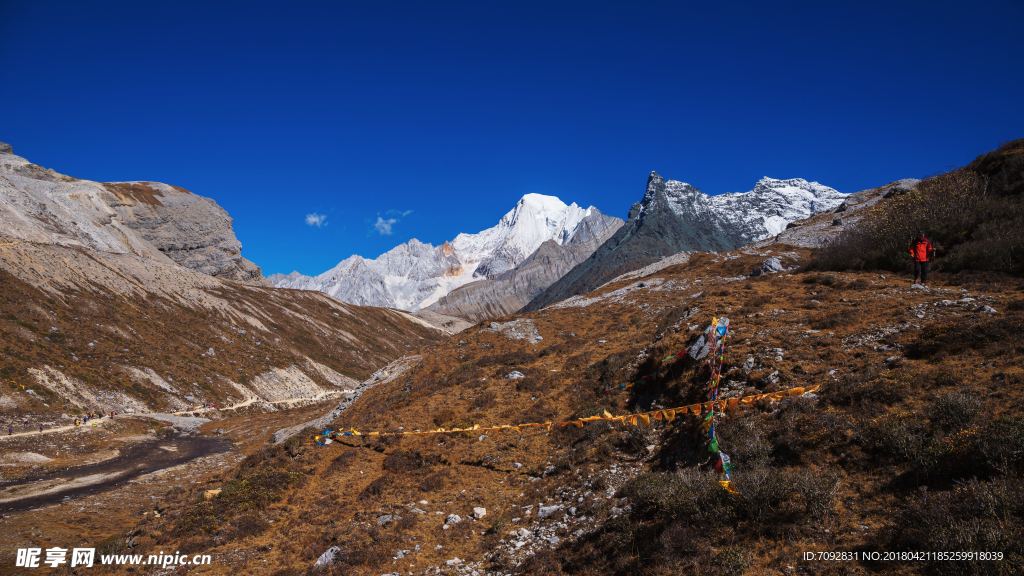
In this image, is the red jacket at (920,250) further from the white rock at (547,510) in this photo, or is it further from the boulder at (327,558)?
the boulder at (327,558)

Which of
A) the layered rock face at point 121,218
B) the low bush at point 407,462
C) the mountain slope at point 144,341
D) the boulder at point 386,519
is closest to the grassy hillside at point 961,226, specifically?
the low bush at point 407,462

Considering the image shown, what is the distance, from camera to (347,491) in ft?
51.8

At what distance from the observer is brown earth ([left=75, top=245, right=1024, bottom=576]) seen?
7.12 m

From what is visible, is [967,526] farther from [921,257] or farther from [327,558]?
[921,257]

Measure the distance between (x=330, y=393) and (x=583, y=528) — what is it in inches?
3340

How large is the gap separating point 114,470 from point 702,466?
142ft

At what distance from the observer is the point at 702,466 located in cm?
1058

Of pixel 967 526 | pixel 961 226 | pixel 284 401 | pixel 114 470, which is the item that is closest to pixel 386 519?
pixel 967 526

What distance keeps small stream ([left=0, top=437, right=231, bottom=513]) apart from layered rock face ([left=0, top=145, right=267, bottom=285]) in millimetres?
71960

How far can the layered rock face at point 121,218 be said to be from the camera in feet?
331

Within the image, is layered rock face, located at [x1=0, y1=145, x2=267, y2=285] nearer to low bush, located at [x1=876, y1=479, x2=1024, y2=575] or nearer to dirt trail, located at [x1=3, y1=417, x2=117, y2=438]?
dirt trail, located at [x1=3, y1=417, x2=117, y2=438]

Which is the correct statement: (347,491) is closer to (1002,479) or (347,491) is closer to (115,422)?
(1002,479)

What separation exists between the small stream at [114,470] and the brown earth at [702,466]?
45.8ft

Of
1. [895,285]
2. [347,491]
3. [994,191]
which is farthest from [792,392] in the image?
[994,191]
